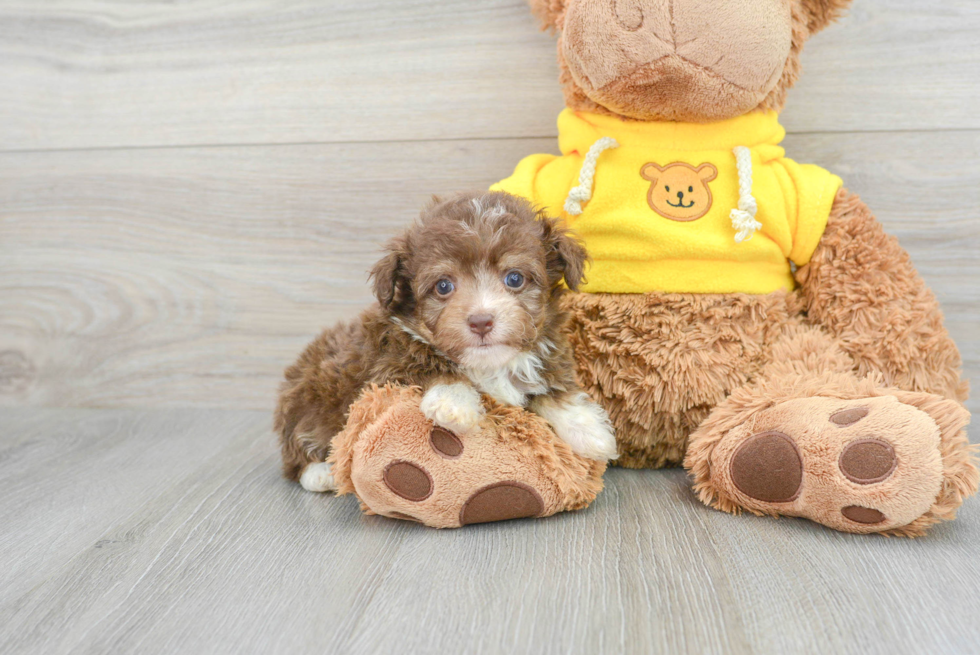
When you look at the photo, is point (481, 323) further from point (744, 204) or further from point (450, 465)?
point (744, 204)

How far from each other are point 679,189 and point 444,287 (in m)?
0.62

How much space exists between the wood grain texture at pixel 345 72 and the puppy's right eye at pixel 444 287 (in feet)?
2.84

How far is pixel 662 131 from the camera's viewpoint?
1.64m

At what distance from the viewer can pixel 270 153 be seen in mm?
2182

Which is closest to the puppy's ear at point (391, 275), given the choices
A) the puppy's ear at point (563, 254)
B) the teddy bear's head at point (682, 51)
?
the puppy's ear at point (563, 254)

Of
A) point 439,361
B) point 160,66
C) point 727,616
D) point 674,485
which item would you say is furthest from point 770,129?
point 160,66

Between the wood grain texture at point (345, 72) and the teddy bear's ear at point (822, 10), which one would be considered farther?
the wood grain texture at point (345, 72)

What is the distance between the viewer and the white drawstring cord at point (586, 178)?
1.64 m

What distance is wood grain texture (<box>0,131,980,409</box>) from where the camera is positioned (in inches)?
82.2

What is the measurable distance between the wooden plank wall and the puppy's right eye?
2.73 feet

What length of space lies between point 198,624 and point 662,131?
4.40 ft

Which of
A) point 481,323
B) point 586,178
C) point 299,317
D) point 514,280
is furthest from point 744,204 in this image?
point 299,317

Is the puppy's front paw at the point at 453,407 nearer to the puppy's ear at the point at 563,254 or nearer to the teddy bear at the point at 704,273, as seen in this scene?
the teddy bear at the point at 704,273

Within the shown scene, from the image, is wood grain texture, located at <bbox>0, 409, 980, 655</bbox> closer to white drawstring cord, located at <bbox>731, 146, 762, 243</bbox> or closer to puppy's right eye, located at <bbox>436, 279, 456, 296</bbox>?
puppy's right eye, located at <bbox>436, 279, 456, 296</bbox>
